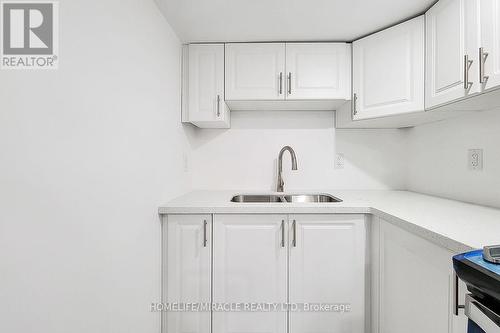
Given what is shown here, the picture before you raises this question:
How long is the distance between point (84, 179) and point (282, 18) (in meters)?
1.38

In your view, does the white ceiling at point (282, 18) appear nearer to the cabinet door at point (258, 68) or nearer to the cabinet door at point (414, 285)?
the cabinet door at point (258, 68)

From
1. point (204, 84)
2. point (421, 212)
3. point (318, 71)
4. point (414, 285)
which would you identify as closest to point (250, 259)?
point (414, 285)

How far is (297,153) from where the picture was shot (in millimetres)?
2150

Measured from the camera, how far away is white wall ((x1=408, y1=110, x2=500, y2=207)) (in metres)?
1.32

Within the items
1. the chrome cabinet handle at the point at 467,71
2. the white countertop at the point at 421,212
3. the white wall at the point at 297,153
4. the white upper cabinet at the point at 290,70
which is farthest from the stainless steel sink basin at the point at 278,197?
the chrome cabinet handle at the point at 467,71

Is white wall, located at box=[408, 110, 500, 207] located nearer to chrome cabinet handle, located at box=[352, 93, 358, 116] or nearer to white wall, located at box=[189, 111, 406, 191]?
white wall, located at box=[189, 111, 406, 191]

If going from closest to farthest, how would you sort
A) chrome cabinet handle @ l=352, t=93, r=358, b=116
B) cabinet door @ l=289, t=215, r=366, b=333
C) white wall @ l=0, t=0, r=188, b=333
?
white wall @ l=0, t=0, r=188, b=333 < cabinet door @ l=289, t=215, r=366, b=333 < chrome cabinet handle @ l=352, t=93, r=358, b=116

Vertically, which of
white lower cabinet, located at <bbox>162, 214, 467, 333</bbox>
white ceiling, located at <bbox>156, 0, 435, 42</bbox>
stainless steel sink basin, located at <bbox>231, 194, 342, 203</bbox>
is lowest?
white lower cabinet, located at <bbox>162, 214, 467, 333</bbox>

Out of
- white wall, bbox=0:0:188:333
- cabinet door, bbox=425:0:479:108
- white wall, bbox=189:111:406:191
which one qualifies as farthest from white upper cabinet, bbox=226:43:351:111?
white wall, bbox=0:0:188:333

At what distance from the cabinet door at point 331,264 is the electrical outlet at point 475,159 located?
0.71m

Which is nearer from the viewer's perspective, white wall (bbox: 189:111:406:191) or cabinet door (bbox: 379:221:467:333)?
cabinet door (bbox: 379:221:467:333)

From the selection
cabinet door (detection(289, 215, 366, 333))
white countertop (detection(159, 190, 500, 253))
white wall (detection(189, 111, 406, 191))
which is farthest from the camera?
white wall (detection(189, 111, 406, 191))

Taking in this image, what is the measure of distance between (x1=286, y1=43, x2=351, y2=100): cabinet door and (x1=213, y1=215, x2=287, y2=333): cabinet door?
37.5 inches

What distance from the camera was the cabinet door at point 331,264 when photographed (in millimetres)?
1438
